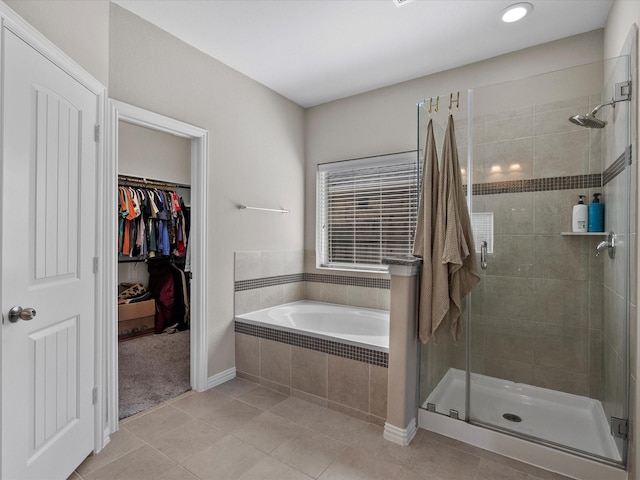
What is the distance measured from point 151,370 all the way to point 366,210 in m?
2.52

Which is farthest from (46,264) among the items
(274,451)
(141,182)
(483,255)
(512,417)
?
(141,182)

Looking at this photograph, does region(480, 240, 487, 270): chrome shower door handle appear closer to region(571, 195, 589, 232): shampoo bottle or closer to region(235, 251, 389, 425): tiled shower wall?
region(571, 195, 589, 232): shampoo bottle

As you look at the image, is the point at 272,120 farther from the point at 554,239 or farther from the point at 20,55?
the point at 554,239

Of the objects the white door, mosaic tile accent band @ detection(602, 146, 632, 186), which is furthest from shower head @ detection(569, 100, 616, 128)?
the white door

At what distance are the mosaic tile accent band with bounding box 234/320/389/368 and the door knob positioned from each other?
1.64 meters

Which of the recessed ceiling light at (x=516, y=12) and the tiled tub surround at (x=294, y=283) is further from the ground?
the recessed ceiling light at (x=516, y=12)

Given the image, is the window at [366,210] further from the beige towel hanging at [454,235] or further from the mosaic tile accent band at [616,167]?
the mosaic tile accent band at [616,167]

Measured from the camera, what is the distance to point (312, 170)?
392 centimetres

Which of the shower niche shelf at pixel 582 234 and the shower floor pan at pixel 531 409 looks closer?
the shower floor pan at pixel 531 409

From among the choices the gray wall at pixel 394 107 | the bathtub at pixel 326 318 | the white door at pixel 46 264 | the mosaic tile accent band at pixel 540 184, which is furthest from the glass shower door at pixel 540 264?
the white door at pixel 46 264

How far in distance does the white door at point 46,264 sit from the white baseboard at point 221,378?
991 mm

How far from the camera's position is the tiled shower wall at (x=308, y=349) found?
2.37 metres

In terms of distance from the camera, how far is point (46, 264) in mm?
1604

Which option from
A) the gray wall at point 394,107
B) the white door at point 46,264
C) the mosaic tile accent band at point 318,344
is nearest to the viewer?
the white door at point 46,264
